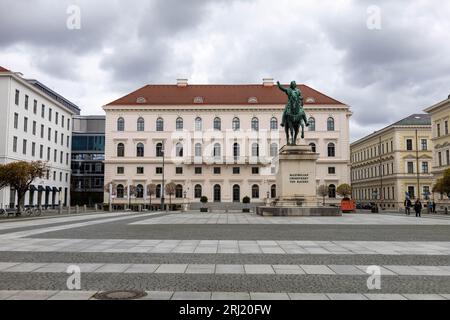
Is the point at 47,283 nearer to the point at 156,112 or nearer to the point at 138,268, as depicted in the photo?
the point at 138,268

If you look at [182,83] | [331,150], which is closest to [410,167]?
[331,150]

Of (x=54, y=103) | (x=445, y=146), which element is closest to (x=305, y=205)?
(x=445, y=146)

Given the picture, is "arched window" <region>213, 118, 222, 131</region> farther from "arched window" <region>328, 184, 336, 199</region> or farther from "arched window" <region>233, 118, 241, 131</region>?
"arched window" <region>328, 184, 336, 199</region>

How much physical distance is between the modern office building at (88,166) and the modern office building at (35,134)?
8011 mm

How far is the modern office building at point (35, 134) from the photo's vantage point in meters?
54.7

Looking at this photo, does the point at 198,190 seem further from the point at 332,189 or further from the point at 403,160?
the point at 403,160

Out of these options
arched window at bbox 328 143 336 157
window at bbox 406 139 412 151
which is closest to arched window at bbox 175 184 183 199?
arched window at bbox 328 143 336 157

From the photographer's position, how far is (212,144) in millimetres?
81750

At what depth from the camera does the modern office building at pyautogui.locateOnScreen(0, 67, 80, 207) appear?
54719mm

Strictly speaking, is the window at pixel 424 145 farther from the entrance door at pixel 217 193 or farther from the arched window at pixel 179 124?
the arched window at pixel 179 124

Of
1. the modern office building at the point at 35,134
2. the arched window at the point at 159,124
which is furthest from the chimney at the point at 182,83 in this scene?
the modern office building at the point at 35,134

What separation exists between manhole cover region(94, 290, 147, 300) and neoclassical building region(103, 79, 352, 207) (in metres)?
73.7

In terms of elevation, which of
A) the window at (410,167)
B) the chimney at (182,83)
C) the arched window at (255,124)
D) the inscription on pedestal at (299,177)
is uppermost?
the chimney at (182,83)

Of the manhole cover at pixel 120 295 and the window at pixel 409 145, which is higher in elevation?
the window at pixel 409 145
